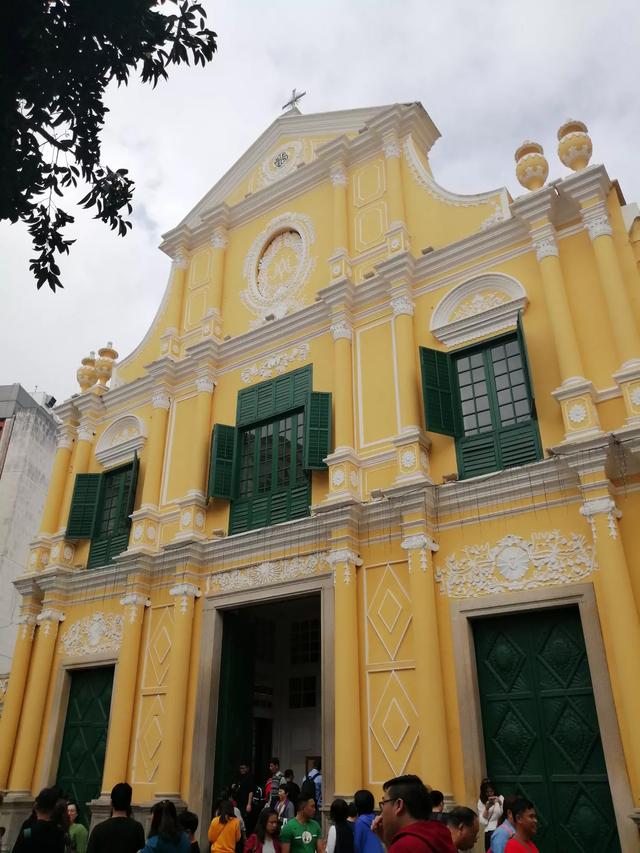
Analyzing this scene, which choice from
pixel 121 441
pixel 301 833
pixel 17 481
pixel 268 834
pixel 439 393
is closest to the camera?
pixel 301 833

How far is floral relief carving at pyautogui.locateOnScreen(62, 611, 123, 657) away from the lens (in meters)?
12.6

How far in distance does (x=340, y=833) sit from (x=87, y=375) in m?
12.7

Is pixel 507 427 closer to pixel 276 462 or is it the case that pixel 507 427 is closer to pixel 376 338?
pixel 376 338

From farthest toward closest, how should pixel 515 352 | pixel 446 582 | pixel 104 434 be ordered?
1. pixel 104 434
2. pixel 515 352
3. pixel 446 582

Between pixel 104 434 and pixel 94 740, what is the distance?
245 inches

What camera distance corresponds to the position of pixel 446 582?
9195 millimetres

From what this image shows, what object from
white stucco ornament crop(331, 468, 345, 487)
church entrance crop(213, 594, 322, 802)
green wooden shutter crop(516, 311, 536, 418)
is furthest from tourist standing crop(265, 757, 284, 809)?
green wooden shutter crop(516, 311, 536, 418)

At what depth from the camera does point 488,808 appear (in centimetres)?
707

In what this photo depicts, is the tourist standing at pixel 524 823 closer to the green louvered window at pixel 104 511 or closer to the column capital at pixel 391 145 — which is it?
the green louvered window at pixel 104 511

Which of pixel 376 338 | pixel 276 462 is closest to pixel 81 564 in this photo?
pixel 276 462

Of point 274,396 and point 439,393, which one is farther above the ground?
point 274,396

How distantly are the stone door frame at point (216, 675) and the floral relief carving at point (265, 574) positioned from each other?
0.09m

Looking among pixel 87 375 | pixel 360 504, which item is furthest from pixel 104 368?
pixel 360 504

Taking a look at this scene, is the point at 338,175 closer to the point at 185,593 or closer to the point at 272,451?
the point at 272,451
